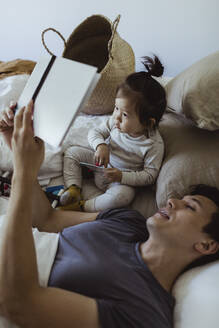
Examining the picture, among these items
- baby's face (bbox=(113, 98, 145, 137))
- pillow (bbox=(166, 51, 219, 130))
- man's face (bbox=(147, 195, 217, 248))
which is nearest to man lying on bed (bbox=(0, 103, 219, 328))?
man's face (bbox=(147, 195, 217, 248))

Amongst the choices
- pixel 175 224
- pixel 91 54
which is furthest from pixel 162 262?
pixel 91 54

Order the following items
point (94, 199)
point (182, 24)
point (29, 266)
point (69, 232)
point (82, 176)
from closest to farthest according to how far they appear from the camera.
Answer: point (29, 266), point (69, 232), point (94, 199), point (82, 176), point (182, 24)

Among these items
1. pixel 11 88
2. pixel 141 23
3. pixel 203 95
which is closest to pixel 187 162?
pixel 203 95

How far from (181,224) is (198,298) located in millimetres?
198

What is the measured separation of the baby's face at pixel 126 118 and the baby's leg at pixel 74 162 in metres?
0.22

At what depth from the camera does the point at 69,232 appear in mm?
896

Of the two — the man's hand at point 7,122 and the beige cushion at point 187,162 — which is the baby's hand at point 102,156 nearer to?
the beige cushion at point 187,162

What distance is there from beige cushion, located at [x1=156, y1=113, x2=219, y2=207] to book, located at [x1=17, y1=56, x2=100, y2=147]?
0.52 meters

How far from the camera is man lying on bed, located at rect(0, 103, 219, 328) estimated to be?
0.64 m

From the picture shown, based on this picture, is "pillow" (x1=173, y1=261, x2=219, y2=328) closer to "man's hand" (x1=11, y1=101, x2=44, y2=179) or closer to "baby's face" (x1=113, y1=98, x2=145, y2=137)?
"man's hand" (x1=11, y1=101, x2=44, y2=179)

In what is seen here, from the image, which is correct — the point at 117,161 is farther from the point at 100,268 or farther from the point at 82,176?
the point at 100,268

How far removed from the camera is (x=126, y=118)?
1200 millimetres

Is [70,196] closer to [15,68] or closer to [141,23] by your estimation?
[15,68]

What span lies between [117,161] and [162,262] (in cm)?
57
